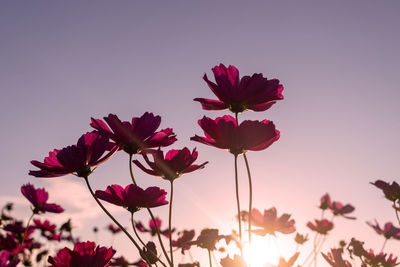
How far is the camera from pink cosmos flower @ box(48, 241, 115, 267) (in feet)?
2.85

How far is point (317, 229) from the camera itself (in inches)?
136

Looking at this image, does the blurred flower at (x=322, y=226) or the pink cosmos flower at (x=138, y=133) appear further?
the blurred flower at (x=322, y=226)

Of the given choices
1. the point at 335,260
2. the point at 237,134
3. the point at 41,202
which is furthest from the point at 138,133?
the point at 41,202

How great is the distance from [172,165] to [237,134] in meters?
0.21

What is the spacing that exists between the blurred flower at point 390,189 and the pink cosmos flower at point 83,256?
49.8 inches

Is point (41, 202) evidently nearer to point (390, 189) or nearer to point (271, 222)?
point (271, 222)

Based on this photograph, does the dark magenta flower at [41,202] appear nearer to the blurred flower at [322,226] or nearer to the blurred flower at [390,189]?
the blurred flower at [390,189]

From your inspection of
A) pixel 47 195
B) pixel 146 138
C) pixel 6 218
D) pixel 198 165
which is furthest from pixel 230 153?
pixel 6 218

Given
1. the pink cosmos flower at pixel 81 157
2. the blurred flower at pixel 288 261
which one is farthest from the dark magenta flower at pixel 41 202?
the blurred flower at pixel 288 261

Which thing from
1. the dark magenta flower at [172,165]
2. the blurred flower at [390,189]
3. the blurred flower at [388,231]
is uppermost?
the dark magenta flower at [172,165]

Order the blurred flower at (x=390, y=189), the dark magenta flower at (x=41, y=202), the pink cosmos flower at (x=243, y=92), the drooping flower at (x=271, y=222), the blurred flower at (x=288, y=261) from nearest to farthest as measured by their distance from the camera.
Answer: the pink cosmos flower at (x=243, y=92), the blurred flower at (x=288, y=261), the blurred flower at (x=390, y=189), the drooping flower at (x=271, y=222), the dark magenta flower at (x=41, y=202)

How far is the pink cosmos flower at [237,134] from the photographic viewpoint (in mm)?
940

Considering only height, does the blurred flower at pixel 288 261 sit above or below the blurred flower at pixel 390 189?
below

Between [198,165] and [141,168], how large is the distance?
0.17 meters
